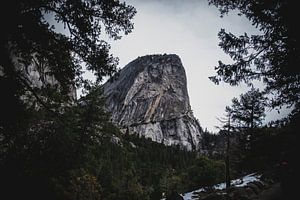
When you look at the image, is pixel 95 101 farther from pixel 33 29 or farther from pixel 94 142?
pixel 33 29

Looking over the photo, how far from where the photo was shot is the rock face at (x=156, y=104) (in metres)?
159

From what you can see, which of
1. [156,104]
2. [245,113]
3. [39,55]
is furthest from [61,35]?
[156,104]

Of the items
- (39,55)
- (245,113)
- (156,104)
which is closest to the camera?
(39,55)

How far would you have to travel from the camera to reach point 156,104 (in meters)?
168

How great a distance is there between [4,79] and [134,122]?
154 metres

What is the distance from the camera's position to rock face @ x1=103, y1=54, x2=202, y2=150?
523 feet

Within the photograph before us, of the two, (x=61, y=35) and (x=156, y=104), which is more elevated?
(x=156, y=104)

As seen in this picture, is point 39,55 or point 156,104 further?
point 156,104

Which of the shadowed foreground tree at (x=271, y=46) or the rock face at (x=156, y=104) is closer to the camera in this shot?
the shadowed foreground tree at (x=271, y=46)

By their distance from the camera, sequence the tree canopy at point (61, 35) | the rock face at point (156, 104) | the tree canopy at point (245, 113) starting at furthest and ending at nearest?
the rock face at point (156, 104), the tree canopy at point (245, 113), the tree canopy at point (61, 35)

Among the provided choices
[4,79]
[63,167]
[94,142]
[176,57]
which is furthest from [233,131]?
[176,57]

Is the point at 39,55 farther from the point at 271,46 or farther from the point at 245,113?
the point at 245,113

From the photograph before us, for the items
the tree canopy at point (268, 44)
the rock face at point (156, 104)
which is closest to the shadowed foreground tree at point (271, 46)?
the tree canopy at point (268, 44)

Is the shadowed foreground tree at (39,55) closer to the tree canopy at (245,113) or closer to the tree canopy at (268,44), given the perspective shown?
the tree canopy at (268,44)
